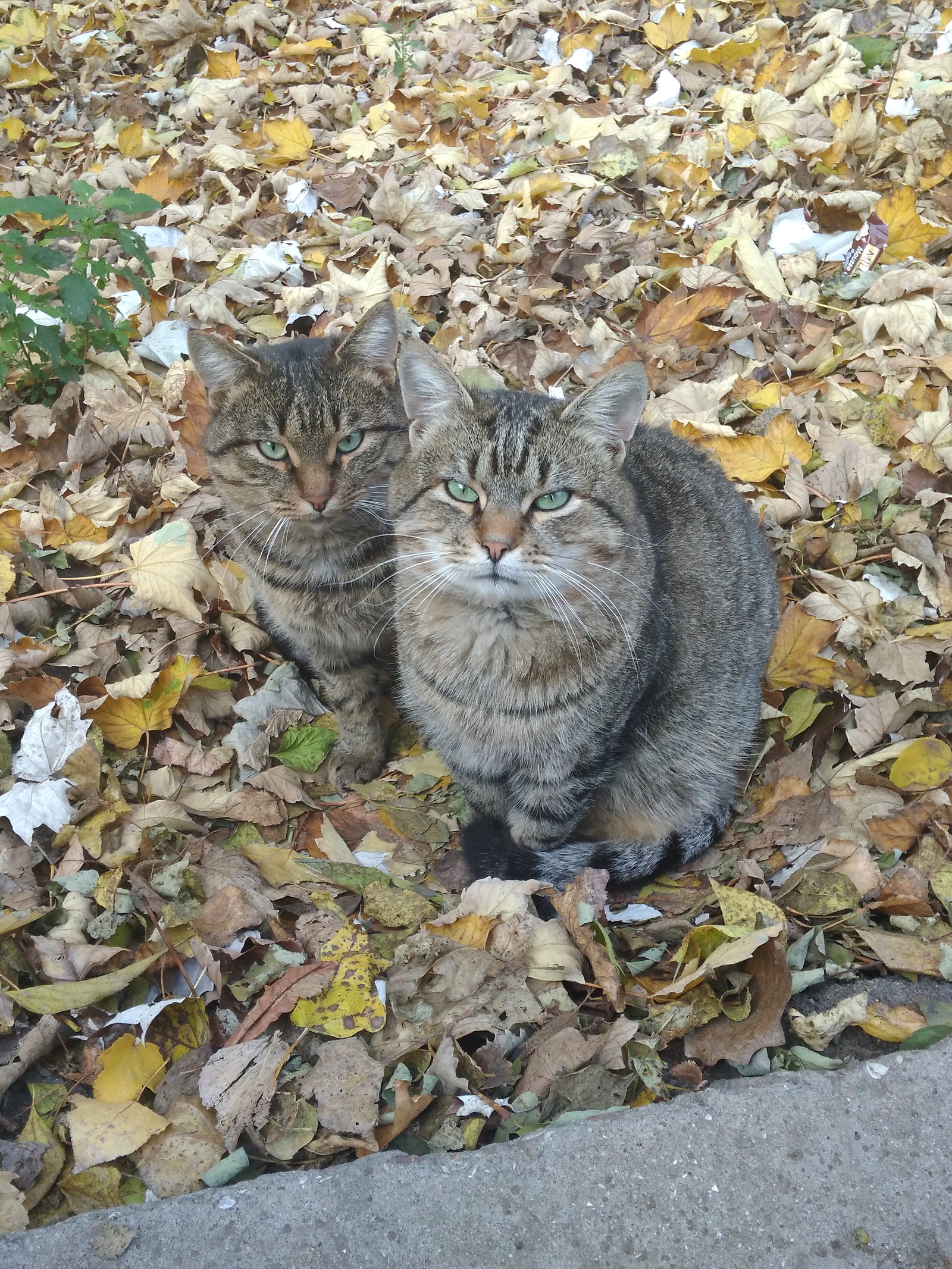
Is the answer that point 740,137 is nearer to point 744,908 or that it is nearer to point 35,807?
point 744,908

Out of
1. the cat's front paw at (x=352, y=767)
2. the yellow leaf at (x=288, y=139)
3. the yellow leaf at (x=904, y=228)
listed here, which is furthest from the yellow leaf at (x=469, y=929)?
the yellow leaf at (x=288, y=139)

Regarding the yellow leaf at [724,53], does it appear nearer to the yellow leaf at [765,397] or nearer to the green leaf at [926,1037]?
A: the yellow leaf at [765,397]

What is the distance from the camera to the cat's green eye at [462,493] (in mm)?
2324

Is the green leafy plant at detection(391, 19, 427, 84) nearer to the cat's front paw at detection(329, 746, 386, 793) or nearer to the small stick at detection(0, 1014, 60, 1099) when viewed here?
the cat's front paw at detection(329, 746, 386, 793)

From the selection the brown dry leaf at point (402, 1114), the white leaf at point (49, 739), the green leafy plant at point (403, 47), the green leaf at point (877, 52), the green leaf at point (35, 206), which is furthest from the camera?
the green leafy plant at point (403, 47)

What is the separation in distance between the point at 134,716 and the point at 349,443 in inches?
41.3

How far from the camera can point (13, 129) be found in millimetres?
5258

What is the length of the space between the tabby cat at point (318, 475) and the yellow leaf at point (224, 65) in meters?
3.41

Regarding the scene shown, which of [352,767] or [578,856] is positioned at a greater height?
[578,856]

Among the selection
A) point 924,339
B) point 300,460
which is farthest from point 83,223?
point 924,339

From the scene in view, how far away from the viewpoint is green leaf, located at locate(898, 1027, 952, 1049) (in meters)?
1.86

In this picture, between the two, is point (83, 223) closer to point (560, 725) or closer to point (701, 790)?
point (560, 725)

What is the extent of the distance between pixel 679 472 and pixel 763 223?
77.8 inches

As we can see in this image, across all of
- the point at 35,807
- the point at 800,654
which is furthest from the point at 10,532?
Result: the point at 800,654
